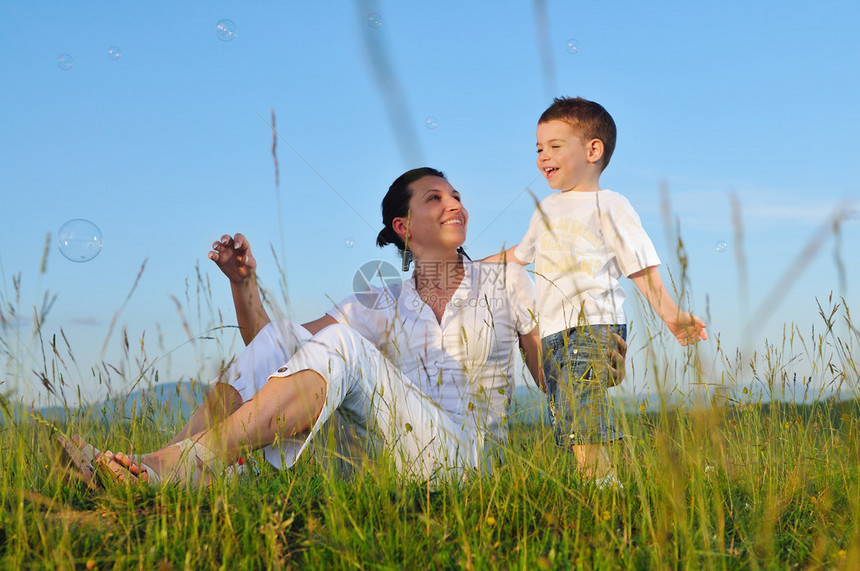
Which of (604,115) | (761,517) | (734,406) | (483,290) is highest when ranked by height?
(604,115)

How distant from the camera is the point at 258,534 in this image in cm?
184

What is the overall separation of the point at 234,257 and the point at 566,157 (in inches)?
72.7

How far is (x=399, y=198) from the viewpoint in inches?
169

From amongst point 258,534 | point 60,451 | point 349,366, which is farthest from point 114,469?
point 349,366

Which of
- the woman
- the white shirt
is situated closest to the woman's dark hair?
the woman

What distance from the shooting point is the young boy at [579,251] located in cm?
320

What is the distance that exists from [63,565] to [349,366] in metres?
1.26

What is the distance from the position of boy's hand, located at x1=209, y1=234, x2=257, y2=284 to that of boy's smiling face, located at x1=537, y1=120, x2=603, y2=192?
1630 mm

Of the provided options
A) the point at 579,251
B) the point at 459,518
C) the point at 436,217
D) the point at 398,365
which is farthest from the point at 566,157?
the point at 459,518

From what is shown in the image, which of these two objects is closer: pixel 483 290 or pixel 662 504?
pixel 662 504

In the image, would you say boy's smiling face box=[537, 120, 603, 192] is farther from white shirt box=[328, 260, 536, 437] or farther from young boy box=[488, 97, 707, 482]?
white shirt box=[328, 260, 536, 437]

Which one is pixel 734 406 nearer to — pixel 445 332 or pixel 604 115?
pixel 445 332

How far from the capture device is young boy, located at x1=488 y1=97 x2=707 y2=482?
10.5 ft

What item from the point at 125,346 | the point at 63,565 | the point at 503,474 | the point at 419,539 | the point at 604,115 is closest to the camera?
the point at 63,565
